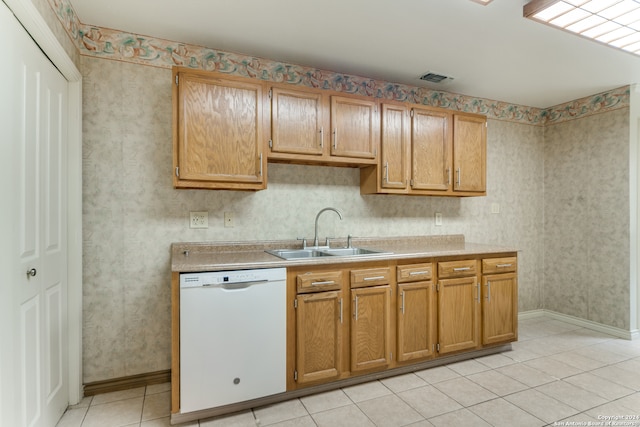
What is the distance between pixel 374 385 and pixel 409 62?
8.26 ft

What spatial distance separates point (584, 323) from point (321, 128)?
356 cm

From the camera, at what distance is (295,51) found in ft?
8.33

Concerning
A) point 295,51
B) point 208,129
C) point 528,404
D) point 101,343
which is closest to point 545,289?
point 528,404

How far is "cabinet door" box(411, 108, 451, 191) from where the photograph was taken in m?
2.88

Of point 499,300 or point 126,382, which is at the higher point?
point 499,300

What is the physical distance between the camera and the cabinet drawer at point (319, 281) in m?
2.15

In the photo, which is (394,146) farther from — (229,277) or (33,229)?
(33,229)

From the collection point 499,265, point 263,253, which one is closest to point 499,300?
point 499,265

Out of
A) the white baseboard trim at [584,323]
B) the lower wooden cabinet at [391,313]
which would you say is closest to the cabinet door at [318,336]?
the lower wooden cabinet at [391,313]

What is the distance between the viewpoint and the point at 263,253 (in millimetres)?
2475

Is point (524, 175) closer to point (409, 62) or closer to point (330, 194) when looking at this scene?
point (409, 62)

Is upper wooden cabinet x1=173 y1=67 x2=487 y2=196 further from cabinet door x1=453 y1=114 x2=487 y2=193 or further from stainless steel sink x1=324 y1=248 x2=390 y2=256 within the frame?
stainless steel sink x1=324 y1=248 x2=390 y2=256

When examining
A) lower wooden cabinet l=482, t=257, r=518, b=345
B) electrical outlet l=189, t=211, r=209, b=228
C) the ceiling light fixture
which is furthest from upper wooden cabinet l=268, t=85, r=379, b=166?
lower wooden cabinet l=482, t=257, r=518, b=345

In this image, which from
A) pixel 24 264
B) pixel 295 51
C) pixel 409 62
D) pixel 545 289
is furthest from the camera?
pixel 545 289
